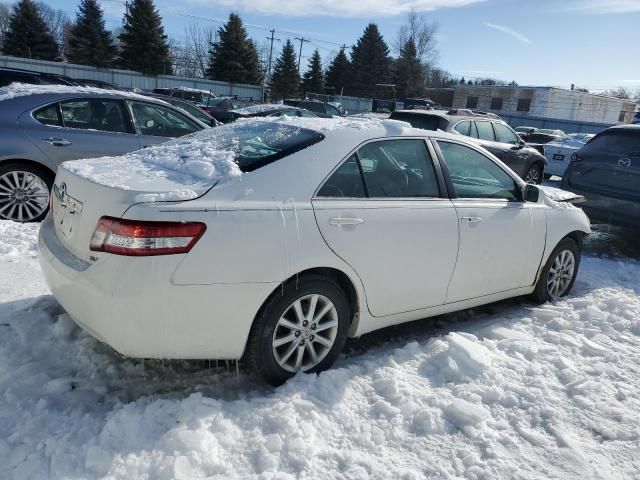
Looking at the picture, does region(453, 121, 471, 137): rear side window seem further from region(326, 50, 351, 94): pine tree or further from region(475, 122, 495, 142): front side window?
region(326, 50, 351, 94): pine tree

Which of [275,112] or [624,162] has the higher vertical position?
[275,112]


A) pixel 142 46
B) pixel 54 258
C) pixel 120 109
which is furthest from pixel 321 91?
pixel 54 258

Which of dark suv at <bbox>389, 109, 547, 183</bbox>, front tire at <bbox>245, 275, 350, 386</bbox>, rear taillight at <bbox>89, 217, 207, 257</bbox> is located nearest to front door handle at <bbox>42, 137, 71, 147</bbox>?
rear taillight at <bbox>89, 217, 207, 257</bbox>

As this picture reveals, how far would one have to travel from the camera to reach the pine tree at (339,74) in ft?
215

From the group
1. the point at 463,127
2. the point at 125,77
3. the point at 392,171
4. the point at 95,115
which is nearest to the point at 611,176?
the point at 463,127

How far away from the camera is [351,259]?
3.04 metres

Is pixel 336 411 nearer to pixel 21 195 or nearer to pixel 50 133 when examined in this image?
pixel 21 195

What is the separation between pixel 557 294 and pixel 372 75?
63479mm

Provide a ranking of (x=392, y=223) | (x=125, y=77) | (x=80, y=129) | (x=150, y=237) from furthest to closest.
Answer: (x=125, y=77) < (x=80, y=129) < (x=392, y=223) < (x=150, y=237)

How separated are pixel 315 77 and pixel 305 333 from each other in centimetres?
6208

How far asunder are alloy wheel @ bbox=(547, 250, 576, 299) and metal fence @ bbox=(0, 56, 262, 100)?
4452 centimetres

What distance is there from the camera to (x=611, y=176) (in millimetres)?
6941

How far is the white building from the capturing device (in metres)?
62.6

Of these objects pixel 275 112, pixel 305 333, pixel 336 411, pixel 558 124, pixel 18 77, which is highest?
pixel 558 124
